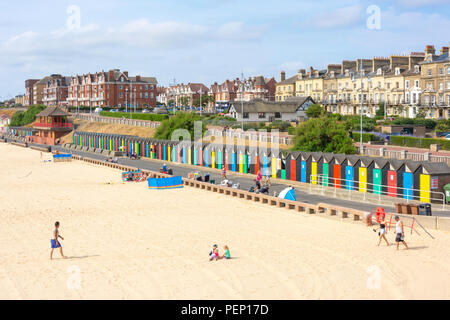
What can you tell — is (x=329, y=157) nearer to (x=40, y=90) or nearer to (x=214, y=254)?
(x=214, y=254)

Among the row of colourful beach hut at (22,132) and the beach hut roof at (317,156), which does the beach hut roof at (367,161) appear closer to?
the beach hut roof at (317,156)

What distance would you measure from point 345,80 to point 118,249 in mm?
68738

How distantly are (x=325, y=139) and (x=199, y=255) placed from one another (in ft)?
75.5

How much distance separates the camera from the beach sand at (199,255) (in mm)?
15328

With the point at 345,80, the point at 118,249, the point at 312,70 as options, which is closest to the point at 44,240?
the point at 118,249

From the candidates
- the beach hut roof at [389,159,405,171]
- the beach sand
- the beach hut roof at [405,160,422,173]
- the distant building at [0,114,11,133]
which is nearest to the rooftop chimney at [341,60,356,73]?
the beach hut roof at [389,159,405,171]

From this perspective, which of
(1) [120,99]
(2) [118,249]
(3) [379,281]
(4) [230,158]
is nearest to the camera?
(3) [379,281]

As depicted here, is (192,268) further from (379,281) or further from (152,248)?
(379,281)

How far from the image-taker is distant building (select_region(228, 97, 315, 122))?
7650 centimetres

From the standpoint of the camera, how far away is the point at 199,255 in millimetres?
19219

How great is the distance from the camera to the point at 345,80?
273 ft

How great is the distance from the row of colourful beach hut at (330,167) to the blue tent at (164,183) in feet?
23.6
